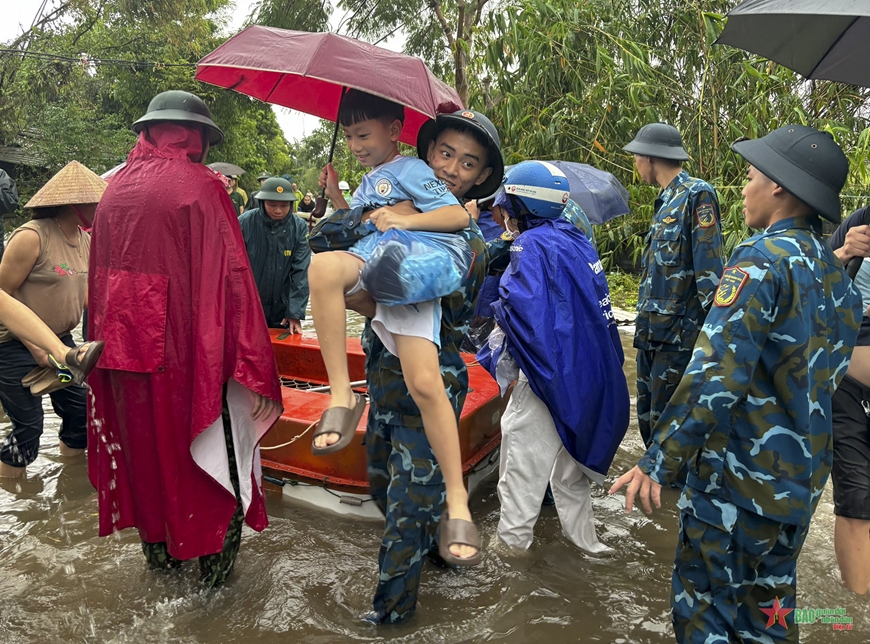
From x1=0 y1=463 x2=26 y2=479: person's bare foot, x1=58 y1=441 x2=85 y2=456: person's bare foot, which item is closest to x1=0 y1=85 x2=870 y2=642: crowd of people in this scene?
x1=0 y1=463 x2=26 y2=479: person's bare foot

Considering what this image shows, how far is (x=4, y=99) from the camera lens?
1869 centimetres

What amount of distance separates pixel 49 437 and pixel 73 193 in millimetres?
2132

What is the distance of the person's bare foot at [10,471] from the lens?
4.18m

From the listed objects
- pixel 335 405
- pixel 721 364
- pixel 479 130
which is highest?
pixel 479 130

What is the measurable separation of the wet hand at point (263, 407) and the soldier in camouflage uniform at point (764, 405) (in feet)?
4.86

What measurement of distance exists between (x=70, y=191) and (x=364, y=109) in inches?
86.0

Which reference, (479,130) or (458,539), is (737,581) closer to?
(458,539)

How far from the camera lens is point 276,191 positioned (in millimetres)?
5520

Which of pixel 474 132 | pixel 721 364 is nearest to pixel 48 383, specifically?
pixel 474 132

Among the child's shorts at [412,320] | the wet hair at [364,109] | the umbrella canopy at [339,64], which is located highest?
the umbrella canopy at [339,64]

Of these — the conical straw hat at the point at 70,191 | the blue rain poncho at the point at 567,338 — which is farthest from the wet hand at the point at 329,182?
the conical straw hat at the point at 70,191

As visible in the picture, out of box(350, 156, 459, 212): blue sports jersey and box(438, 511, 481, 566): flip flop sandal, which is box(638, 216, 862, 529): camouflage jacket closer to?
box(438, 511, 481, 566): flip flop sandal

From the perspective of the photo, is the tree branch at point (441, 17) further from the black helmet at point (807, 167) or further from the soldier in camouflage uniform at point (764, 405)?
the soldier in camouflage uniform at point (764, 405)

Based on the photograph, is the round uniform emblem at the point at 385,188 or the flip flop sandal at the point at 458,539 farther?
the round uniform emblem at the point at 385,188
